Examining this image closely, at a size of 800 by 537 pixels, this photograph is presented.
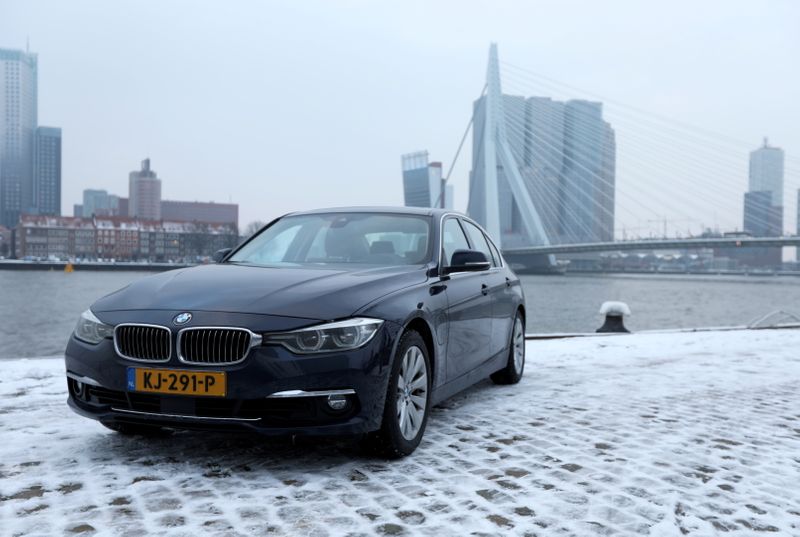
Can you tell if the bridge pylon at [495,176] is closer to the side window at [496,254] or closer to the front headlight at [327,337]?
the side window at [496,254]

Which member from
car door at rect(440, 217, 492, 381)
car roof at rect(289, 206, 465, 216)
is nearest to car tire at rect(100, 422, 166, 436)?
car door at rect(440, 217, 492, 381)

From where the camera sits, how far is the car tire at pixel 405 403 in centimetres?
371

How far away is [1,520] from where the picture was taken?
2.91 metres

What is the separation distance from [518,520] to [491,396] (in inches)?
115

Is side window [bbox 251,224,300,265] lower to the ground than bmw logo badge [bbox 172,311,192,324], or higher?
higher

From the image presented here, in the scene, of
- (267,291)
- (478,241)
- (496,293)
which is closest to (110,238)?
(478,241)

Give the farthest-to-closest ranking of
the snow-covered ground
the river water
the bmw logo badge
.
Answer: the river water < the bmw logo badge < the snow-covered ground

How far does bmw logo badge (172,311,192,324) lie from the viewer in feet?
11.4

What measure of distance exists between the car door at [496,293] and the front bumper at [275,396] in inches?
83.0

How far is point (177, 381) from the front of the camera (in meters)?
3.42

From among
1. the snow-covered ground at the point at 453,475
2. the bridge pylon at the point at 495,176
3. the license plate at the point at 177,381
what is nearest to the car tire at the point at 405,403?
the snow-covered ground at the point at 453,475

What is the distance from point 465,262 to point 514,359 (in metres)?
2.01

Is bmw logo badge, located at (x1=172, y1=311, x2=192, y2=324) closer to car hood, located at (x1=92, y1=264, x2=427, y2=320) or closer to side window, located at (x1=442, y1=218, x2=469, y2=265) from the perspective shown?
car hood, located at (x1=92, y1=264, x2=427, y2=320)

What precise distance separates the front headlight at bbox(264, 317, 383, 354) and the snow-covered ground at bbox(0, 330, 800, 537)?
63 centimetres
